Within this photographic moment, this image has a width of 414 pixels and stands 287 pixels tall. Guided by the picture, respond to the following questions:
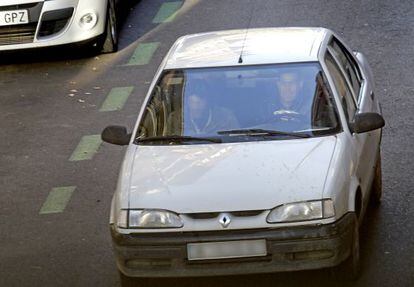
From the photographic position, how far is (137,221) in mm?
7621

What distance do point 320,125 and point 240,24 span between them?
25.7ft

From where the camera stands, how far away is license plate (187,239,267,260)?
7.46 m

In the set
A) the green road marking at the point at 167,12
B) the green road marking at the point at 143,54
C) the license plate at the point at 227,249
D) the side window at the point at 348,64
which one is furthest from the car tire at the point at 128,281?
the green road marking at the point at 167,12

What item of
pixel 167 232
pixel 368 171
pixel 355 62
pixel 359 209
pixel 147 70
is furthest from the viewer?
pixel 147 70

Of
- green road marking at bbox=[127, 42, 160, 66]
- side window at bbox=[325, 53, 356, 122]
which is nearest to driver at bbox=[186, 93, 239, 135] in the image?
side window at bbox=[325, 53, 356, 122]

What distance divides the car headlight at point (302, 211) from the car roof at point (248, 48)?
1718mm

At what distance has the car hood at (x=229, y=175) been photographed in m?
7.55

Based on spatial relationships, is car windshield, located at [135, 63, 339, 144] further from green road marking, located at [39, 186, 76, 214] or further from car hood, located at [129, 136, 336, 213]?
green road marking, located at [39, 186, 76, 214]

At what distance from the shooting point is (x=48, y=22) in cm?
1493

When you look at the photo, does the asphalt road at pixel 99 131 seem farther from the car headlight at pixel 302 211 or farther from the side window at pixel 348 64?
the side window at pixel 348 64

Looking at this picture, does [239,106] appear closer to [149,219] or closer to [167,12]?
[149,219]

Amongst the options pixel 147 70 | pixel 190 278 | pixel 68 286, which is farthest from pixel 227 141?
pixel 147 70

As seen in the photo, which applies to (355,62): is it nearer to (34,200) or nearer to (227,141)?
(227,141)

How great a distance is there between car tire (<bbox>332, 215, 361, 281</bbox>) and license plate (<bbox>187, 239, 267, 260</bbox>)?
2.21 feet
